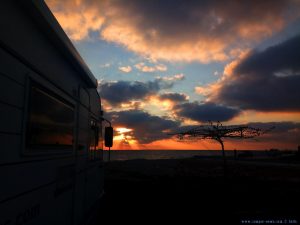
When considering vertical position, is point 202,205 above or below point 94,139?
below

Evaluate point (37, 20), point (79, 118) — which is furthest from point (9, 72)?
point (79, 118)

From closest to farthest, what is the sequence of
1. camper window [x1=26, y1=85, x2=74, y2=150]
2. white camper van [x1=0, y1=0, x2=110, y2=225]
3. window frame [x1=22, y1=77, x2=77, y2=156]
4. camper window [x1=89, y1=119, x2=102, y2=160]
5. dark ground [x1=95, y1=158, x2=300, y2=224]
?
white camper van [x1=0, y1=0, x2=110, y2=225] < window frame [x1=22, y1=77, x2=77, y2=156] < camper window [x1=26, y1=85, x2=74, y2=150] < camper window [x1=89, y1=119, x2=102, y2=160] < dark ground [x1=95, y1=158, x2=300, y2=224]

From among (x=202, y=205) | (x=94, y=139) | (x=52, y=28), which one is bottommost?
(x=202, y=205)

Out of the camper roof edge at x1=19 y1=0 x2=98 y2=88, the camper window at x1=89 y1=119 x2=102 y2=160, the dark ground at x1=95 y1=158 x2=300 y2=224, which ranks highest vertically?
the camper roof edge at x1=19 y1=0 x2=98 y2=88

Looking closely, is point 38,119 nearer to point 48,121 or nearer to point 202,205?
point 48,121

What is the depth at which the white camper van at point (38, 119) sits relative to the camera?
7.89ft

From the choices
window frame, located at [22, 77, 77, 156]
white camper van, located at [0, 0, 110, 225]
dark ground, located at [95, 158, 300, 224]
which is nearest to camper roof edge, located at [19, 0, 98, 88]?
white camper van, located at [0, 0, 110, 225]

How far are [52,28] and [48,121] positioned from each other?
3.35ft

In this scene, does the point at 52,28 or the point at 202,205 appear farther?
the point at 202,205

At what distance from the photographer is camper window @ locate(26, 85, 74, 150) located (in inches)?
115

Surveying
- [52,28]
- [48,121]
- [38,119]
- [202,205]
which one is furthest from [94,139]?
[202,205]

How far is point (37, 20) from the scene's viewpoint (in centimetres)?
299

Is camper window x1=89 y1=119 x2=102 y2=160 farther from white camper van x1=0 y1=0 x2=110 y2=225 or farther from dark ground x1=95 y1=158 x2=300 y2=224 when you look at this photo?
dark ground x1=95 y1=158 x2=300 y2=224

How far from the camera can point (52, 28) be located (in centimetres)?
322
